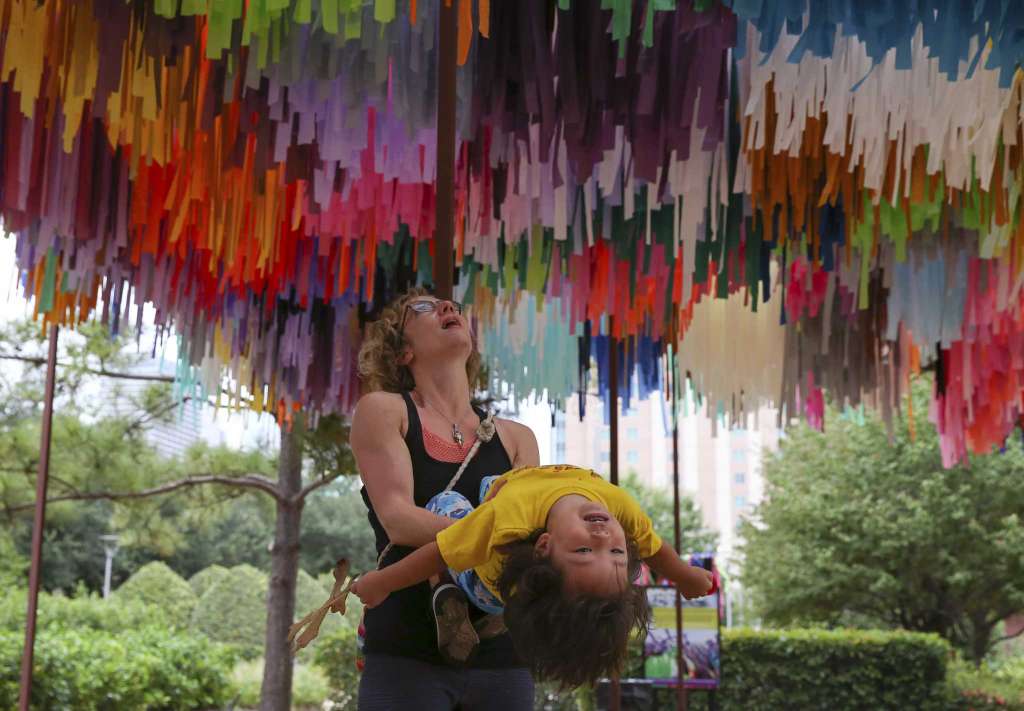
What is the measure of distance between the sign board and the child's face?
6.01 meters

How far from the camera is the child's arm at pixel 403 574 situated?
3.82 ft

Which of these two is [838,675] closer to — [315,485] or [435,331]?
[315,485]

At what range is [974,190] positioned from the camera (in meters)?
3.19

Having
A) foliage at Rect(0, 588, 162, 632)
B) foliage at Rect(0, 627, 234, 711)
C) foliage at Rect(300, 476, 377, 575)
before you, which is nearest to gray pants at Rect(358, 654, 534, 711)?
foliage at Rect(0, 627, 234, 711)

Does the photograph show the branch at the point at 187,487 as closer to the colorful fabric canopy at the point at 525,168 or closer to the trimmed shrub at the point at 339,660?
the trimmed shrub at the point at 339,660

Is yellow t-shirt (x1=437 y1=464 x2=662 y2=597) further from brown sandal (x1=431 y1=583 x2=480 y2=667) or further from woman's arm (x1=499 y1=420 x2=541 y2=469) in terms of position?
woman's arm (x1=499 y1=420 x2=541 y2=469)

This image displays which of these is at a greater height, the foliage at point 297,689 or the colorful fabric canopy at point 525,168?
the colorful fabric canopy at point 525,168

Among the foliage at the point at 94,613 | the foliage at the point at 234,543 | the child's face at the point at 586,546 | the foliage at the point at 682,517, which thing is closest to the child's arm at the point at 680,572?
the child's face at the point at 586,546

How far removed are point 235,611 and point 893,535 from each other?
8.97 metres

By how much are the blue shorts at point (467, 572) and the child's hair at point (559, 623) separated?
4.0 inches

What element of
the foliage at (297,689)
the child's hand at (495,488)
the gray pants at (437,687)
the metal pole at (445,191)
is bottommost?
the foliage at (297,689)

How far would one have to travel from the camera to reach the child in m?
1.06

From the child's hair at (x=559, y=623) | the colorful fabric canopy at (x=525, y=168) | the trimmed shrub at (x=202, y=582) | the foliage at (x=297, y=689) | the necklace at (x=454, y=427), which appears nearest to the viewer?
the child's hair at (x=559, y=623)

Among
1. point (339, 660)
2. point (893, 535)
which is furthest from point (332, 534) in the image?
point (339, 660)
